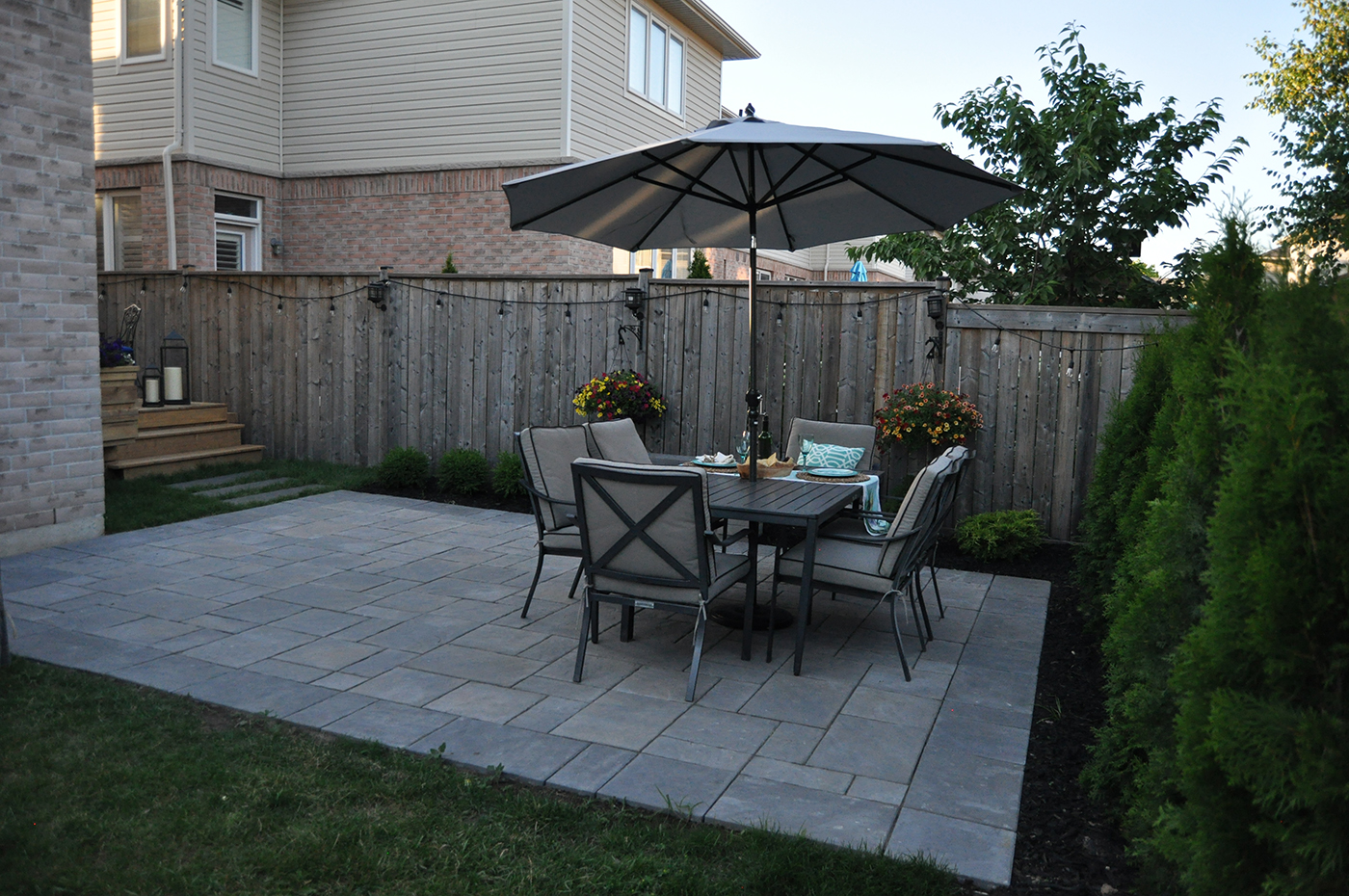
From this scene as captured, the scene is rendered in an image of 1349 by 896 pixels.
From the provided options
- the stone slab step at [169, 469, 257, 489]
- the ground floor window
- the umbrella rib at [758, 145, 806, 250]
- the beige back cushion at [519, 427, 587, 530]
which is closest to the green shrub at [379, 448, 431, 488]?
the stone slab step at [169, 469, 257, 489]

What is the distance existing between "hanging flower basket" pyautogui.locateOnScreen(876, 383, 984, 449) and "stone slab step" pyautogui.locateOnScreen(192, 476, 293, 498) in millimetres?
5468

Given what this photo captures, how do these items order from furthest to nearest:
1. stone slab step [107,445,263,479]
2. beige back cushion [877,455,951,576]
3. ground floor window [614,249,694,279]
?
ground floor window [614,249,694,279] → stone slab step [107,445,263,479] → beige back cushion [877,455,951,576]

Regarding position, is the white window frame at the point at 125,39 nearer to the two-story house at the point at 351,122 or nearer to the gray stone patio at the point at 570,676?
the two-story house at the point at 351,122

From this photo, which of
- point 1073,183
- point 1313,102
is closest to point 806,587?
point 1073,183

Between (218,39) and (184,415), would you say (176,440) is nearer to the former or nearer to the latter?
(184,415)

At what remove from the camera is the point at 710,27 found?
1382 cm

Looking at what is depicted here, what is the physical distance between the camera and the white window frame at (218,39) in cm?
1139

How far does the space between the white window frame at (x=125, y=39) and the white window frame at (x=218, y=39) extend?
1.64ft

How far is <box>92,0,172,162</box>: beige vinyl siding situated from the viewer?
11.4m

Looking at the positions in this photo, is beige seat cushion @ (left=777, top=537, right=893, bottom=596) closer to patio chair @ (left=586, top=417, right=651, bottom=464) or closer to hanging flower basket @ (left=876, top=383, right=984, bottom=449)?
patio chair @ (left=586, top=417, right=651, bottom=464)

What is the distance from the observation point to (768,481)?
5.01 meters

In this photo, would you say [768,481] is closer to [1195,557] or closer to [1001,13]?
[1195,557]

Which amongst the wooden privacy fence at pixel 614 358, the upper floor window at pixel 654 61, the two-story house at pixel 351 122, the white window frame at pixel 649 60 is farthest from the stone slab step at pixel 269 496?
the upper floor window at pixel 654 61

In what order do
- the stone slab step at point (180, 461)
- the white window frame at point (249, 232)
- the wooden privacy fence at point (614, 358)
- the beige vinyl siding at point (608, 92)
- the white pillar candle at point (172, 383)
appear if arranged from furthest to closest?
the white window frame at point (249, 232)
the beige vinyl siding at point (608, 92)
the white pillar candle at point (172, 383)
the stone slab step at point (180, 461)
the wooden privacy fence at point (614, 358)
